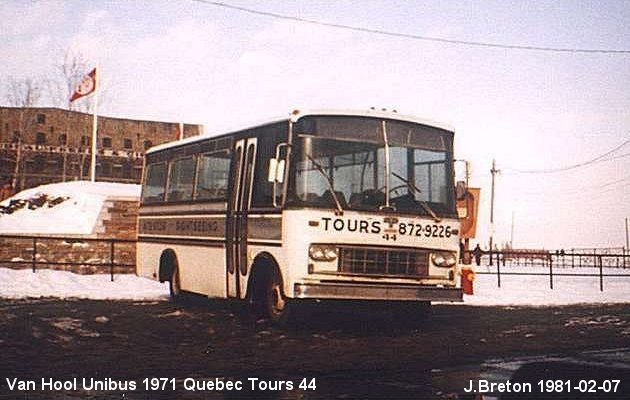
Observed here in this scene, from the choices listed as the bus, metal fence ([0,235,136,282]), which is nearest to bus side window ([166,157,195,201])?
the bus

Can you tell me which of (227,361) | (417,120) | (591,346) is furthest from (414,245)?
(227,361)

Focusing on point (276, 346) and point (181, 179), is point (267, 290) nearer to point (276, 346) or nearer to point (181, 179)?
point (276, 346)

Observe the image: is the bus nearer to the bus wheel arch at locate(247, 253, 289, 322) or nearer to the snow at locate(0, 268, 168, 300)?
the bus wheel arch at locate(247, 253, 289, 322)

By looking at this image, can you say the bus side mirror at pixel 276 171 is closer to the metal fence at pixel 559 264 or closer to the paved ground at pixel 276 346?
the paved ground at pixel 276 346

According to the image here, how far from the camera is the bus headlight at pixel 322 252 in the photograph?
1060cm

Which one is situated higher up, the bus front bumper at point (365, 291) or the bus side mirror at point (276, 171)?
the bus side mirror at point (276, 171)

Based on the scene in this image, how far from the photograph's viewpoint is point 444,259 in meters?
11.5

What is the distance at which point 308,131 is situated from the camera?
10992 millimetres

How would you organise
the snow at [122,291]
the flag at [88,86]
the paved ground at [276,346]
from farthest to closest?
the flag at [88,86] → the snow at [122,291] → the paved ground at [276,346]

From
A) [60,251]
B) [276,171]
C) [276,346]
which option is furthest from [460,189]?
[60,251]

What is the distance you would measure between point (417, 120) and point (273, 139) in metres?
2.20

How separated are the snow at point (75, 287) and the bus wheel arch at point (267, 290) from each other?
19.7 feet

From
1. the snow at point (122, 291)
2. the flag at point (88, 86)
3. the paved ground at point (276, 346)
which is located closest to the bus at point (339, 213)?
the paved ground at point (276, 346)

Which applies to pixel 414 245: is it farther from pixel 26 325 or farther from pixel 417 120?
pixel 26 325
